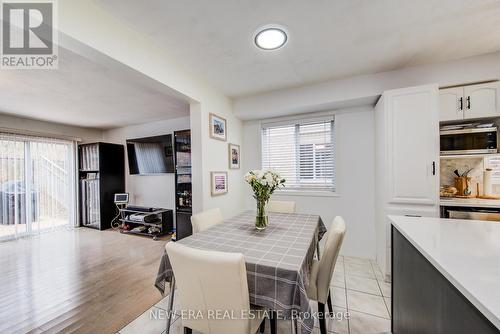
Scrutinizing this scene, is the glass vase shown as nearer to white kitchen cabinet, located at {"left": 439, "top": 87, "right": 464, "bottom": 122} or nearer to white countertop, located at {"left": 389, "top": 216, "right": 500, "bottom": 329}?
white countertop, located at {"left": 389, "top": 216, "right": 500, "bottom": 329}

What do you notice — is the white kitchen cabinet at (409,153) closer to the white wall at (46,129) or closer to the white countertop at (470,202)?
the white countertop at (470,202)

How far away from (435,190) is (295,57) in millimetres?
2008

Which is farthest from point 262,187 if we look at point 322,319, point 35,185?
point 35,185

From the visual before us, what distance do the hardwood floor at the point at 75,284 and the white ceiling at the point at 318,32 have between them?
2511mm

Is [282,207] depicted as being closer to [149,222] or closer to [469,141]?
[469,141]

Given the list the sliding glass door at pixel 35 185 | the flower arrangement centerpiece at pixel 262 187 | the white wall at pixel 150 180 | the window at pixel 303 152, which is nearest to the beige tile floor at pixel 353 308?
the flower arrangement centerpiece at pixel 262 187

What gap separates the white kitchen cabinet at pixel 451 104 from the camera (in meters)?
2.06

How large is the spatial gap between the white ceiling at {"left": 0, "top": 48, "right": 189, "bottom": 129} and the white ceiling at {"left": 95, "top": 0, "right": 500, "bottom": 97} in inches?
19.4

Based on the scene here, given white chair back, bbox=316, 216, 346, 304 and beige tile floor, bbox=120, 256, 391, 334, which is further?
beige tile floor, bbox=120, 256, 391, 334

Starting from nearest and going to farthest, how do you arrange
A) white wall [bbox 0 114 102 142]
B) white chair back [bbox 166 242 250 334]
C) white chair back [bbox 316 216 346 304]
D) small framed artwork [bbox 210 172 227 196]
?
white chair back [bbox 166 242 250 334]
white chair back [bbox 316 216 346 304]
small framed artwork [bbox 210 172 227 196]
white wall [bbox 0 114 102 142]

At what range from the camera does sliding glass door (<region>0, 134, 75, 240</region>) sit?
383 centimetres

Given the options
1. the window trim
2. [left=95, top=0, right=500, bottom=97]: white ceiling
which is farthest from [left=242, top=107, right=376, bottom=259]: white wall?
[left=95, top=0, right=500, bottom=97]: white ceiling

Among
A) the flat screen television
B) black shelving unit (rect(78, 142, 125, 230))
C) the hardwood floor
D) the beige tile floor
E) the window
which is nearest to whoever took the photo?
the beige tile floor

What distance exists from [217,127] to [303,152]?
1439 mm
